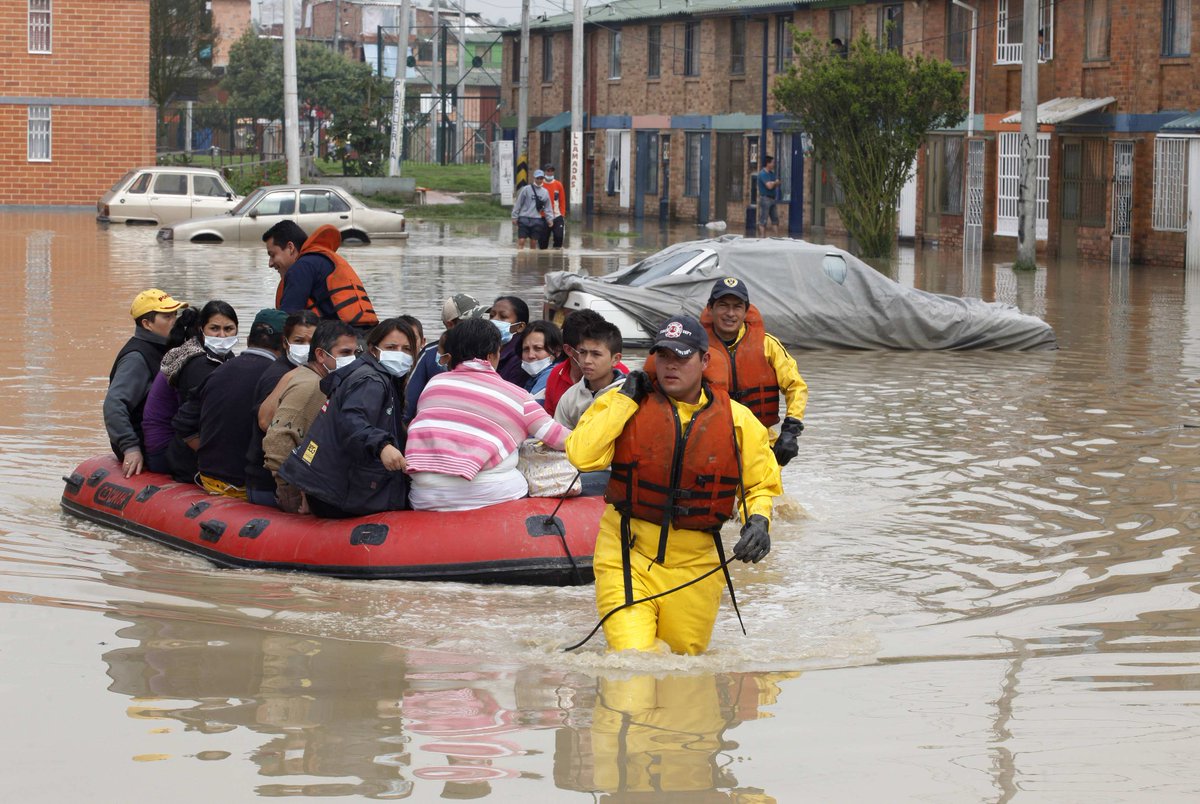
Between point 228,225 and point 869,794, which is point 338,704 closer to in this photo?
point 869,794

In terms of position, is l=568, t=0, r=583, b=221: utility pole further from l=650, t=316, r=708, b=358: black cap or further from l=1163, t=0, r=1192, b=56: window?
l=650, t=316, r=708, b=358: black cap

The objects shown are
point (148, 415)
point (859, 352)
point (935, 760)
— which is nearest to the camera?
point (935, 760)

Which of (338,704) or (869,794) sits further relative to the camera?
(338,704)

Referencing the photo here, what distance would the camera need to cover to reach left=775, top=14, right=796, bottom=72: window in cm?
4438

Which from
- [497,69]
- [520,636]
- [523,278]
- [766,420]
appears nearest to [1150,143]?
[523,278]

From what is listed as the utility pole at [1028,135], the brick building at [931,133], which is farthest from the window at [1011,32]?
the utility pole at [1028,135]

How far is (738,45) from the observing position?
153ft

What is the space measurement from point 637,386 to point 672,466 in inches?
12.8

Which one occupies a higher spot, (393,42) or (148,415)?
(393,42)

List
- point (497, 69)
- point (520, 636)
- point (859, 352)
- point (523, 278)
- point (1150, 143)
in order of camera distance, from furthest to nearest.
Result: point (497, 69) < point (1150, 143) < point (523, 278) < point (859, 352) < point (520, 636)

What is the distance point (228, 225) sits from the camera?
31.8 meters

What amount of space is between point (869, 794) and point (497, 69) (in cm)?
9946

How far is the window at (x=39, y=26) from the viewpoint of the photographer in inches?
1679

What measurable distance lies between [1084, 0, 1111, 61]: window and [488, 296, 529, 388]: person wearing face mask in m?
24.6
